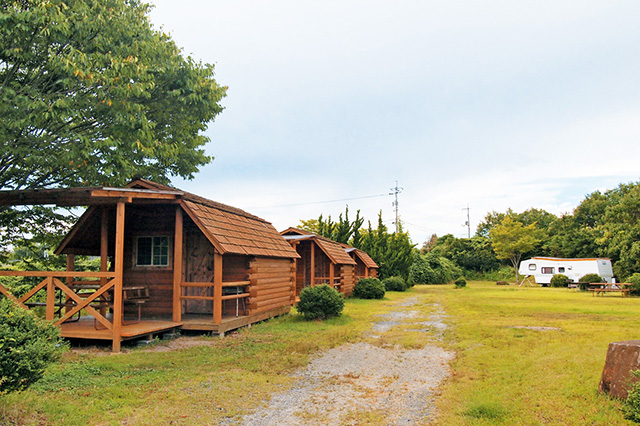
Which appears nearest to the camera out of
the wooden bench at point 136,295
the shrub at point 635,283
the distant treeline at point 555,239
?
the wooden bench at point 136,295

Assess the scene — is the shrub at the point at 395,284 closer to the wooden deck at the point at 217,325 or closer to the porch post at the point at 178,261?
the wooden deck at the point at 217,325

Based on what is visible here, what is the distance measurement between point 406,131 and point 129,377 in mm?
14664

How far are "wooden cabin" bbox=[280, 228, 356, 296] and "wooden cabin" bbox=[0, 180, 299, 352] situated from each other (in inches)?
334

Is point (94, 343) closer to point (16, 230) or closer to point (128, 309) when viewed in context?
point (128, 309)

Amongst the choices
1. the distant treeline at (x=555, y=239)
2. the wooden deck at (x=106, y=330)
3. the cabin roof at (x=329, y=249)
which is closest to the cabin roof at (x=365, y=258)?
the cabin roof at (x=329, y=249)


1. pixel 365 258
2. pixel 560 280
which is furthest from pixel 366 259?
pixel 560 280

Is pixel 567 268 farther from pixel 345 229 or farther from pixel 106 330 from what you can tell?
pixel 106 330

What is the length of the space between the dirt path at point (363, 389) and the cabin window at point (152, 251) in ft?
19.9

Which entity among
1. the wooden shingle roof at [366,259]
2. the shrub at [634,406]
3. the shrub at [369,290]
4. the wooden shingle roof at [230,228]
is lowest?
the shrub at [369,290]

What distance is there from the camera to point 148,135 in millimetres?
12148

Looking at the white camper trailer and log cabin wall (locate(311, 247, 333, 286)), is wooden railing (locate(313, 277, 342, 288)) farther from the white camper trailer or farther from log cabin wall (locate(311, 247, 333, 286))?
the white camper trailer

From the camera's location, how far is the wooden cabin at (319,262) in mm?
23625

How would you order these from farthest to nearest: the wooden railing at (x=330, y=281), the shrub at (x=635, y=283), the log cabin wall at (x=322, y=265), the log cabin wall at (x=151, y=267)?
1. the shrub at (x=635, y=283)
2. the log cabin wall at (x=322, y=265)
3. the wooden railing at (x=330, y=281)
4. the log cabin wall at (x=151, y=267)

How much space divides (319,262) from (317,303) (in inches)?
456
